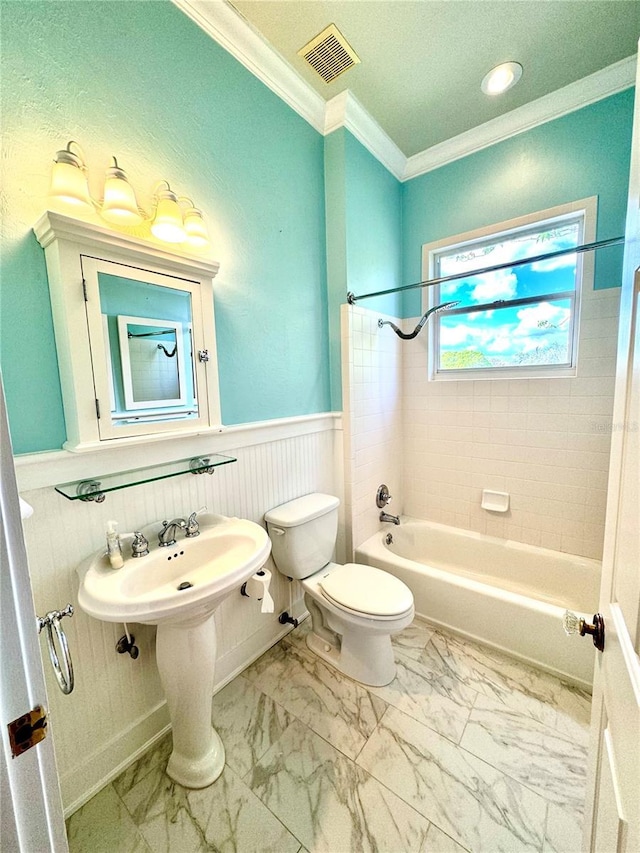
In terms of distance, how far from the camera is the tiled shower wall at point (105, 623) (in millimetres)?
984

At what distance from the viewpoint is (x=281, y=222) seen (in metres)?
1.63

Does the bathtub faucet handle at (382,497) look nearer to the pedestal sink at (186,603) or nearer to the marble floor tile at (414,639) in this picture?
the marble floor tile at (414,639)

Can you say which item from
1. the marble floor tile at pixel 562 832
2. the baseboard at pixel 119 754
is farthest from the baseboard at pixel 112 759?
the marble floor tile at pixel 562 832

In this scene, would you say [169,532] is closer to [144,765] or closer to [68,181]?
[144,765]

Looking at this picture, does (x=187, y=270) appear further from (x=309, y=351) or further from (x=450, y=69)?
(x=450, y=69)

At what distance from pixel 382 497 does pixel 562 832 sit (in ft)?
4.87

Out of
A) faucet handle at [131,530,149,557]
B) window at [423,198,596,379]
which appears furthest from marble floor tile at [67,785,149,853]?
window at [423,198,596,379]

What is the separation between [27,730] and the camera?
430mm

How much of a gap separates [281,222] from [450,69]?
1.05 metres

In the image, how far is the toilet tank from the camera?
1582 mm

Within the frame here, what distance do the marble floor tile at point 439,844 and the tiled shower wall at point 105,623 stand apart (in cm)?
93

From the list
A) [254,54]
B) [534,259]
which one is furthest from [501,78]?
[254,54]

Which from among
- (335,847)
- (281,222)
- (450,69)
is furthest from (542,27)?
(335,847)

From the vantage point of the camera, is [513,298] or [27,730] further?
[513,298]
